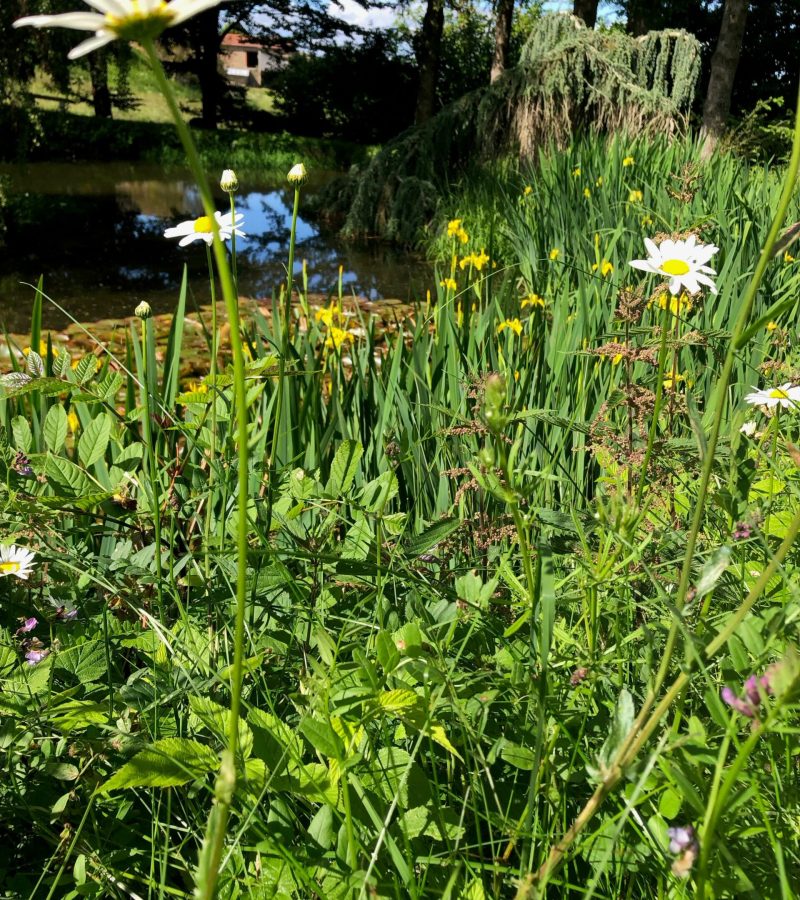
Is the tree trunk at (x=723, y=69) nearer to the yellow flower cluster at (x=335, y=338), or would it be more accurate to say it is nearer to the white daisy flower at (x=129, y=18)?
the yellow flower cluster at (x=335, y=338)

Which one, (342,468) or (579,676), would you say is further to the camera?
(342,468)

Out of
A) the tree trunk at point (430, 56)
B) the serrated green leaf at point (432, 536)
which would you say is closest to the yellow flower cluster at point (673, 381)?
the serrated green leaf at point (432, 536)

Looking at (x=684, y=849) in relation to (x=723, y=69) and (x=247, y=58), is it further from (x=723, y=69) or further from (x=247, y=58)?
(x=247, y=58)

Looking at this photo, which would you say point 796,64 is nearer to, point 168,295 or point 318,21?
point 318,21

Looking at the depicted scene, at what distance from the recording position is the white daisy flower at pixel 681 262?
107cm

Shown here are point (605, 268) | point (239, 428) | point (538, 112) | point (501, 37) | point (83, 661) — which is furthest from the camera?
point (501, 37)

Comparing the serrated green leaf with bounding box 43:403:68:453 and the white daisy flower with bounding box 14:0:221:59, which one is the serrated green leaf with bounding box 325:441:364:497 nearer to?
the serrated green leaf with bounding box 43:403:68:453

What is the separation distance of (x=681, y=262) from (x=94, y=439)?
94 cm

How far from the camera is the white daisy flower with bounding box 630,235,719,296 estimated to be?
1.07m

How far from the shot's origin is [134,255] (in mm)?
7473

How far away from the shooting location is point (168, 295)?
6.07m

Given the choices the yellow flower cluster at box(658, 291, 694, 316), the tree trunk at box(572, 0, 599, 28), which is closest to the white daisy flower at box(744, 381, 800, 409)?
the yellow flower cluster at box(658, 291, 694, 316)

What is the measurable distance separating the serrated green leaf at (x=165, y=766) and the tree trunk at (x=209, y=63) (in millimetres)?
21728

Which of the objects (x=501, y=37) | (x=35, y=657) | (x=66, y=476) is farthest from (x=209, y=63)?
(x=35, y=657)
